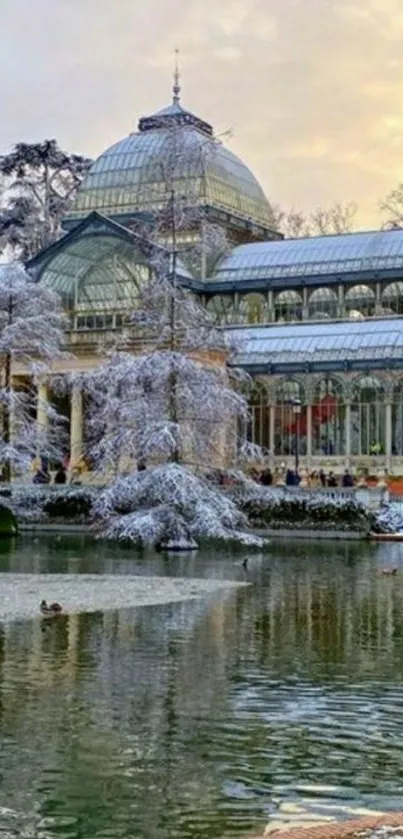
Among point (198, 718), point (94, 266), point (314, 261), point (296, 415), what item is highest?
point (314, 261)

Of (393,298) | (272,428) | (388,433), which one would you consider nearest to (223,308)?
(393,298)

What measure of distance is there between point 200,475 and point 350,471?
55.0 ft

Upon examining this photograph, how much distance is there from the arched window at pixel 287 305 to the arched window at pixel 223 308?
224 cm

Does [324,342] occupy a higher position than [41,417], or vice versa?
[324,342]

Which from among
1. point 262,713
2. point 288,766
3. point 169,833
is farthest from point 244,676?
point 169,833

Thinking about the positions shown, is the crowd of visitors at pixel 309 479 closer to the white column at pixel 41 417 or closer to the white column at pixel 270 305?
the white column at pixel 41 417

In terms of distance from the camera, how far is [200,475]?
35.0m

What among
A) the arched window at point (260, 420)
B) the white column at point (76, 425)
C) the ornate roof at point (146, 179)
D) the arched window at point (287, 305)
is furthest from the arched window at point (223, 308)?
the white column at point (76, 425)

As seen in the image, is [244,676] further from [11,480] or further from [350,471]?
[350,471]

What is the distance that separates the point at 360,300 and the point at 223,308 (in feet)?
23.4

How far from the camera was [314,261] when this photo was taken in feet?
202

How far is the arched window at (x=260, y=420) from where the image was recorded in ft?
177

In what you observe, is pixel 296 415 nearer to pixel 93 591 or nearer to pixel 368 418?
pixel 368 418

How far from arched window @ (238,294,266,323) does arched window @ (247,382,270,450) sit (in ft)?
27.2
